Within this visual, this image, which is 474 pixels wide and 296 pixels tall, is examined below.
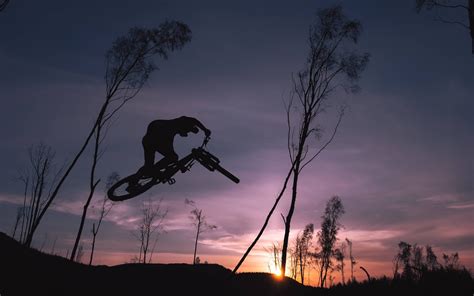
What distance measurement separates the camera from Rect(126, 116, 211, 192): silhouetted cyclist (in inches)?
436

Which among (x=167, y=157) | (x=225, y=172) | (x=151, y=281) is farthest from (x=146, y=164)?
(x=151, y=281)

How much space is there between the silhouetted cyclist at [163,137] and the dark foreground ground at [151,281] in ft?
16.2

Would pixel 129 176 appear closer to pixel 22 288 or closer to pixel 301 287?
pixel 22 288

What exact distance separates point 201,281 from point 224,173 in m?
6.06

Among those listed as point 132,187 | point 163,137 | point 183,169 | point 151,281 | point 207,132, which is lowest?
point 151,281

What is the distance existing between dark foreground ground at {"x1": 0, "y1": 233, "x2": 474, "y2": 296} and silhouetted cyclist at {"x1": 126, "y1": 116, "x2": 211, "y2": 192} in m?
4.93

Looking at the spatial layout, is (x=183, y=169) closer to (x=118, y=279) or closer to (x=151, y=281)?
(x=151, y=281)

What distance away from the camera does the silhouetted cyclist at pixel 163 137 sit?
11.1 m

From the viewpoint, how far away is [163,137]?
36.7 feet

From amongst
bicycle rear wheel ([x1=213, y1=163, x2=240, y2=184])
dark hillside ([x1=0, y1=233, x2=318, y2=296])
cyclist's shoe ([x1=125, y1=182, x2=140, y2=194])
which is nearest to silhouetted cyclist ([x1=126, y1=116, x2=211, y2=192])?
cyclist's shoe ([x1=125, y1=182, x2=140, y2=194])

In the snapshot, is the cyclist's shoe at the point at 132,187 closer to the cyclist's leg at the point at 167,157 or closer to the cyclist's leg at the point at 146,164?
the cyclist's leg at the point at 146,164

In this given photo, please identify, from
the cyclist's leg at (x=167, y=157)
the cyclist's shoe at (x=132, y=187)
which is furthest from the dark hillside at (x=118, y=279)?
the cyclist's leg at (x=167, y=157)

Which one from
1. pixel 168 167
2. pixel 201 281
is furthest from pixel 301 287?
pixel 168 167

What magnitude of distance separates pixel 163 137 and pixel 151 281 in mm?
6984
